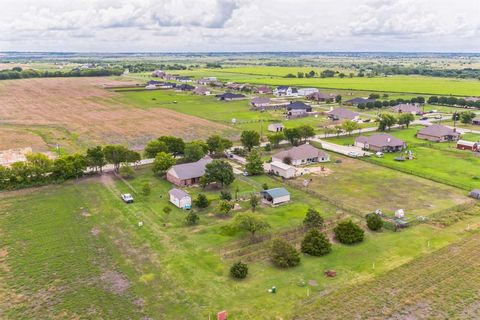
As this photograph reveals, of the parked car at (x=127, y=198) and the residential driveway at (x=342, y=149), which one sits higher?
the residential driveway at (x=342, y=149)

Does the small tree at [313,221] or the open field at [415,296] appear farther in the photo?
the small tree at [313,221]

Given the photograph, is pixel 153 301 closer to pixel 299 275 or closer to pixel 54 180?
pixel 299 275

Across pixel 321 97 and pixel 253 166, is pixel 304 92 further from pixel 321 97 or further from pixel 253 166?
pixel 253 166

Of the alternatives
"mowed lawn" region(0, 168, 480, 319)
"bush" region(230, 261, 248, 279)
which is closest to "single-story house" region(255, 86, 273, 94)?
"mowed lawn" region(0, 168, 480, 319)

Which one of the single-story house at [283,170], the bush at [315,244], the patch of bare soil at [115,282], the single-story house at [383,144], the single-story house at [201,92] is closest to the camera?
the patch of bare soil at [115,282]

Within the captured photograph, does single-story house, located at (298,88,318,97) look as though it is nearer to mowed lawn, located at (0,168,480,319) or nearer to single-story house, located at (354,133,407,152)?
single-story house, located at (354,133,407,152)

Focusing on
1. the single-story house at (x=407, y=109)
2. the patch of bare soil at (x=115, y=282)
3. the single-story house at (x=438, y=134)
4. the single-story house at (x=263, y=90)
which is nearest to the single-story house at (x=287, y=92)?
the single-story house at (x=263, y=90)

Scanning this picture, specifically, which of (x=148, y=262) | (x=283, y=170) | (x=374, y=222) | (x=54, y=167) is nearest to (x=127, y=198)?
(x=54, y=167)

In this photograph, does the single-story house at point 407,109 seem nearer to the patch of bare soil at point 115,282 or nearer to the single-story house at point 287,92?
A: the single-story house at point 287,92
